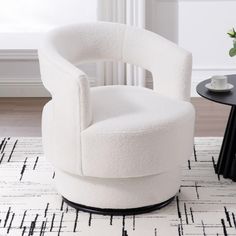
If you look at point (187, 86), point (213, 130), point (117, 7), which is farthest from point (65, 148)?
point (117, 7)

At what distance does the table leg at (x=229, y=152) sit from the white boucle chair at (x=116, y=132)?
1.17 feet

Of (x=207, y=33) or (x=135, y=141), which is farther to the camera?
(x=207, y=33)

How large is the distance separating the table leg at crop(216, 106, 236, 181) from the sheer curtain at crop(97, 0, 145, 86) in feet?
4.95

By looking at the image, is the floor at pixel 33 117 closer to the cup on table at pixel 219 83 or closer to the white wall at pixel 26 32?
the white wall at pixel 26 32

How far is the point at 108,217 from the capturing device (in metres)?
3.44

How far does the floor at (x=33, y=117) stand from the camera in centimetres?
472

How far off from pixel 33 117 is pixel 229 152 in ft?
5.68

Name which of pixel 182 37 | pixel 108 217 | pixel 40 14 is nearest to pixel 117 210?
pixel 108 217

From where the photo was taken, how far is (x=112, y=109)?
3.48m

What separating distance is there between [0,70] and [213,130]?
185 cm

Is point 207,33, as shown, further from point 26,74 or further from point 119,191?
point 119,191

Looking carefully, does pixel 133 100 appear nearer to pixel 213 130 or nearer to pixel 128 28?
pixel 128 28

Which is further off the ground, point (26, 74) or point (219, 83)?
point (219, 83)

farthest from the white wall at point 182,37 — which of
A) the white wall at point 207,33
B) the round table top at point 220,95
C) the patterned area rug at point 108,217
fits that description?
the round table top at point 220,95
